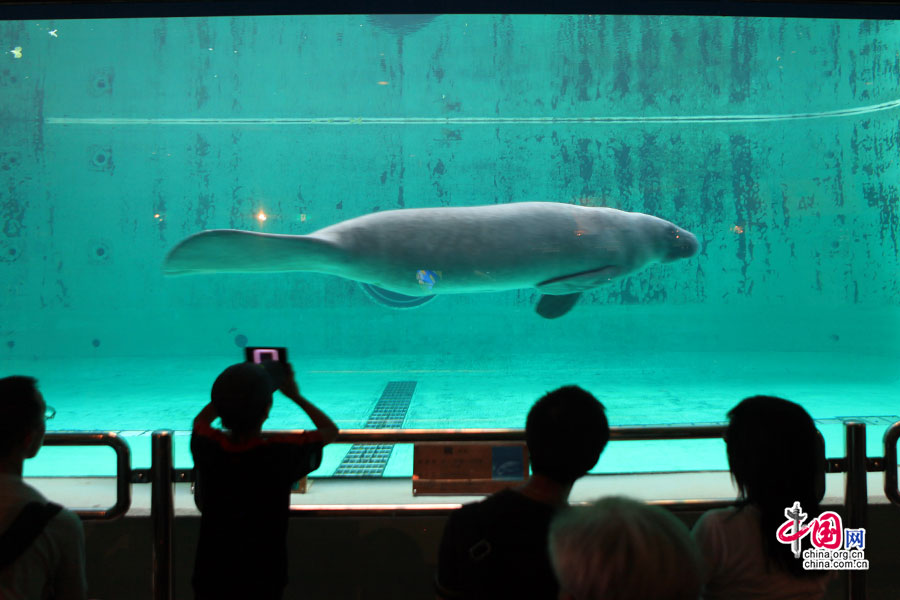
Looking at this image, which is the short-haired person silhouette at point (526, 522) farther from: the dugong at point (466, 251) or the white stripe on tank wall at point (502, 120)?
the white stripe on tank wall at point (502, 120)

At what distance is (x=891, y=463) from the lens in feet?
7.07

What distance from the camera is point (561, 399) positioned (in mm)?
1357

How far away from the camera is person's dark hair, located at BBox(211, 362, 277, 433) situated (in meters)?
1.67

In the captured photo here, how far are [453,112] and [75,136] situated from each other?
9681 mm

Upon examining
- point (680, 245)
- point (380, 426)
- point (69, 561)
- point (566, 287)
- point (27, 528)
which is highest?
point (680, 245)

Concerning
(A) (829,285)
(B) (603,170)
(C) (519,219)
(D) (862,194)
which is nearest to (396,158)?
(B) (603,170)

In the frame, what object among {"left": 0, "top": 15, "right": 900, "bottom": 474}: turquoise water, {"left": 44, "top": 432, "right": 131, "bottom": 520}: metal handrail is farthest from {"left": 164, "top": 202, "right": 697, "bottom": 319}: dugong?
{"left": 0, "top": 15, "right": 900, "bottom": 474}: turquoise water

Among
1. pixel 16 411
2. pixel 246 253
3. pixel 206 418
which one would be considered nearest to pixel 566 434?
pixel 206 418

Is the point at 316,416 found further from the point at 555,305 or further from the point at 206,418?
the point at 555,305

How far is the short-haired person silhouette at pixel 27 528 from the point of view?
1317 mm

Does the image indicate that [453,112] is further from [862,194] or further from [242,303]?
[862,194]

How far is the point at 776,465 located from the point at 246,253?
3499 millimetres

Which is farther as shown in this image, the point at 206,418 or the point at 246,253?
the point at 246,253

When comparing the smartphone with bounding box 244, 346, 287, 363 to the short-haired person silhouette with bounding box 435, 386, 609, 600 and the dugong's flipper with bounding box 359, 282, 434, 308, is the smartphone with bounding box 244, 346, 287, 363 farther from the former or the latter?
the dugong's flipper with bounding box 359, 282, 434, 308
